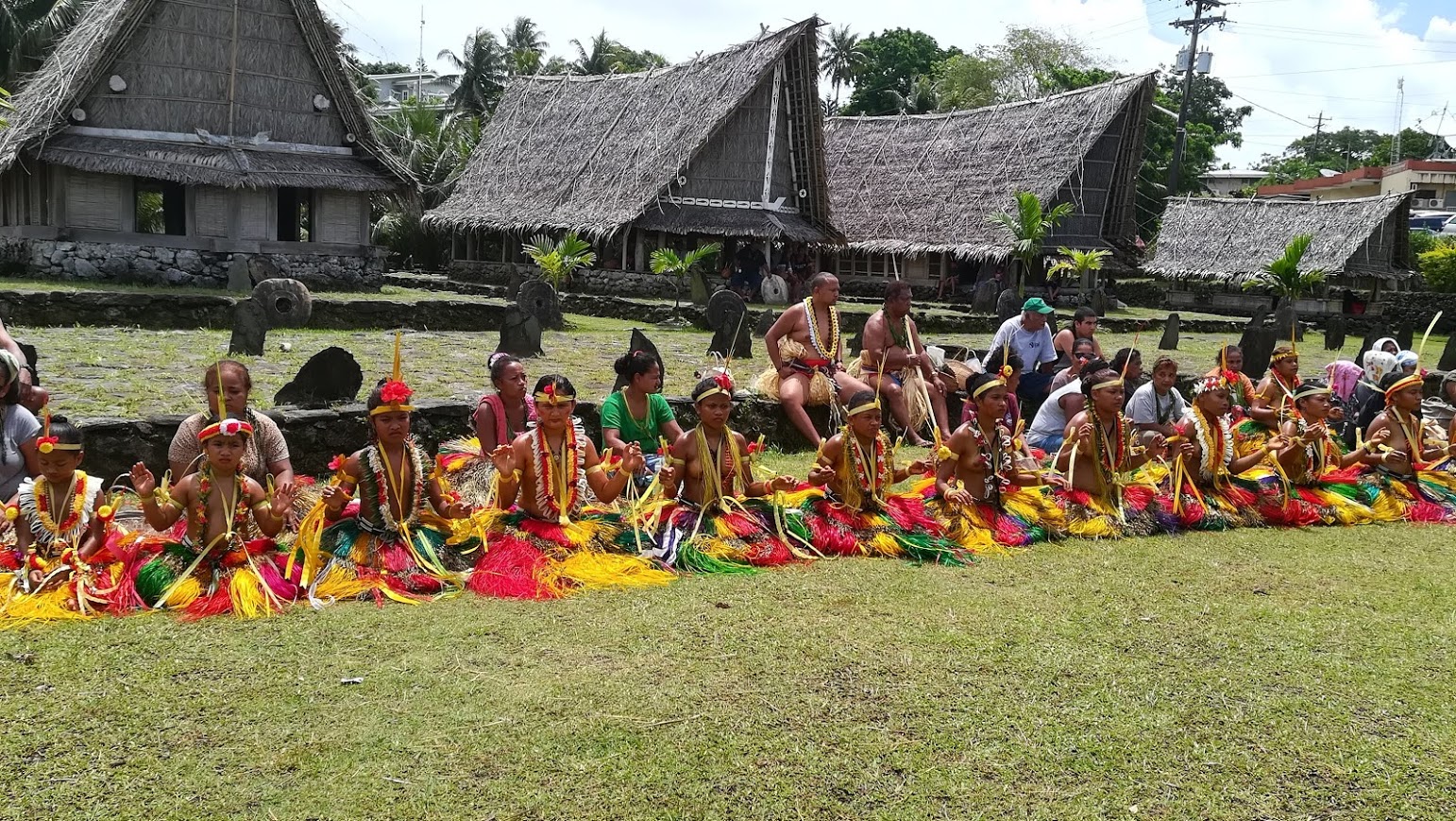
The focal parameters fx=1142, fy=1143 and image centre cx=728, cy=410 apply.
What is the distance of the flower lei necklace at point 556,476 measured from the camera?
17.9 feet

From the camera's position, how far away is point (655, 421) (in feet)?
21.8

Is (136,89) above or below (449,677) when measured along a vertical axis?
above

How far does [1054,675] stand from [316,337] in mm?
11678

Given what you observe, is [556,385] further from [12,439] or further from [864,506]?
[12,439]

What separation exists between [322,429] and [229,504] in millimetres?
2482

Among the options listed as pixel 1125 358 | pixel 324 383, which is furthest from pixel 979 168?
pixel 324 383

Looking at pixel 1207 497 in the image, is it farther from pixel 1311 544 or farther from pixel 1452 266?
pixel 1452 266

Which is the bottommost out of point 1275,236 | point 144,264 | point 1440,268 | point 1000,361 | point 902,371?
A: point 902,371

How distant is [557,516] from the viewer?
5.47 m

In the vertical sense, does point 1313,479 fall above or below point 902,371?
below

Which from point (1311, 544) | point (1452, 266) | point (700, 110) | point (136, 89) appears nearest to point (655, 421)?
point (1311, 544)

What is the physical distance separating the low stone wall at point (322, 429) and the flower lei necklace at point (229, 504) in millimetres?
2003

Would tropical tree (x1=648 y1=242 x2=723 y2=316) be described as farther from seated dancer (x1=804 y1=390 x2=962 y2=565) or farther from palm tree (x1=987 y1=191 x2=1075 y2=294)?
seated dancer (x1=804 y1=390 x2=962 y2=565)

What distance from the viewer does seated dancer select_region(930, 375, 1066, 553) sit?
6078 millimetres
